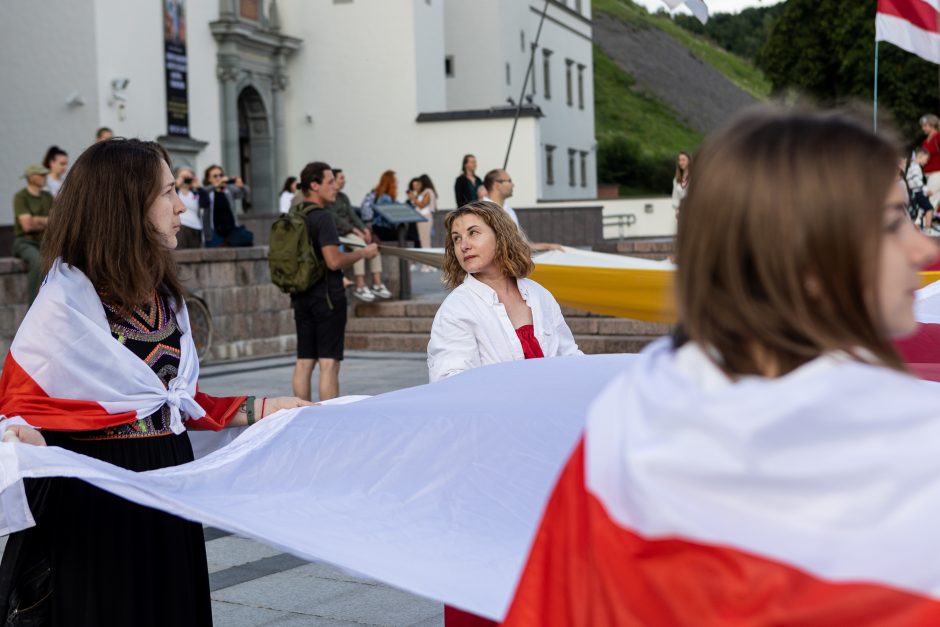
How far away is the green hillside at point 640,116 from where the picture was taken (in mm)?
63031

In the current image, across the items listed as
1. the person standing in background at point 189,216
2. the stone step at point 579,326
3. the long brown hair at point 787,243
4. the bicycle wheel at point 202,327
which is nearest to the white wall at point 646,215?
the person standing in background at point 189,216

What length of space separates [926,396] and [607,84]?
80252 millimetres

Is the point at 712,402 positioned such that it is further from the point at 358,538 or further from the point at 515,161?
the point at 515,161

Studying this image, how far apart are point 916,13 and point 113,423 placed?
39.6 ft

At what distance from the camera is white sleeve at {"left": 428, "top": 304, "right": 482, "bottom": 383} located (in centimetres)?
475

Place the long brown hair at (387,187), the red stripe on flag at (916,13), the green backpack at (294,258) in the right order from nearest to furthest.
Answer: the green backpack at (294,258) < the red stripe on flag at (916,13) < the long brown hair at (387,187)

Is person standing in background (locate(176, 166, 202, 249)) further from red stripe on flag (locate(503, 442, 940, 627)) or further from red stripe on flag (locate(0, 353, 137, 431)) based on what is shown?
red stripe on flag (locate(503, 442, 940, 627))

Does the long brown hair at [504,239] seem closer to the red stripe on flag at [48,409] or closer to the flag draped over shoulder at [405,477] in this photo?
the flag draped over shoulder at [405,477]

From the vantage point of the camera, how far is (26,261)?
12.7 m

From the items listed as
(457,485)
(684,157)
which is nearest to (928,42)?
(684,157)

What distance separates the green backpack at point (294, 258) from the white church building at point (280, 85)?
45.0 feet

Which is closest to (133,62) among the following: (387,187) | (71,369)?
(387,187)

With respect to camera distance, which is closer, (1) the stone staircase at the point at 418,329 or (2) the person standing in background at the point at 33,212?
(2) the person standing in background at the point at 33,212

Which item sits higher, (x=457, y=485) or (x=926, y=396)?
(x=926, y=396)
